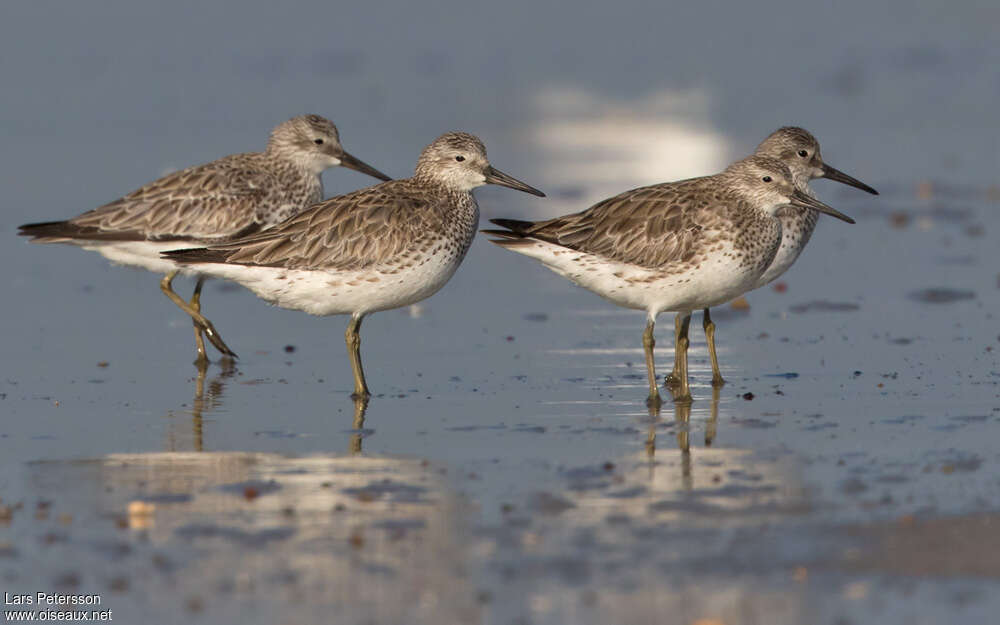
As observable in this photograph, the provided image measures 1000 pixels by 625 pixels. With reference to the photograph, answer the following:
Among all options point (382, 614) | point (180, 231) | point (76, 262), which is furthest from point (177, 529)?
point (76, 262)

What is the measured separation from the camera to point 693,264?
37.3 feet

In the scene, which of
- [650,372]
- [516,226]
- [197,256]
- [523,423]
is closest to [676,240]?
[650,372]

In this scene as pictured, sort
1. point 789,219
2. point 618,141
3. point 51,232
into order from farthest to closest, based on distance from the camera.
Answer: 1. point 618,141
2. point 51,232
3. point 789,219

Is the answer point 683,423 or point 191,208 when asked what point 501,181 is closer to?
point 683,423

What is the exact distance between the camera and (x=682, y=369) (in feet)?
37.0

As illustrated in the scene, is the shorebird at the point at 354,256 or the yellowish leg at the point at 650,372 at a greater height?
the shorebird at the point at 354,256

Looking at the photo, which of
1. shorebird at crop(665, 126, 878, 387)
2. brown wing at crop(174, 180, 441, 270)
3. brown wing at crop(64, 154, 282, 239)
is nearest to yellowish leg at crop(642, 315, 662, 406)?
shorebird at crop(665, 126, 878, 387)

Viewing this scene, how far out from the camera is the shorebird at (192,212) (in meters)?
13.3

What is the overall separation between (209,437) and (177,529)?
211 cm

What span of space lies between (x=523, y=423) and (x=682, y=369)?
5.22 feet

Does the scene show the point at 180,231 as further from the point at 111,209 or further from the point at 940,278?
the point at 940,278

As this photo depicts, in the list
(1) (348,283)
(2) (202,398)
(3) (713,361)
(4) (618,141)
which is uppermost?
(4) (618,141)

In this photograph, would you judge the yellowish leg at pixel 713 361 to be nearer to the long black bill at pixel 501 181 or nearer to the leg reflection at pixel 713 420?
the leg reflection at pixel 713 420

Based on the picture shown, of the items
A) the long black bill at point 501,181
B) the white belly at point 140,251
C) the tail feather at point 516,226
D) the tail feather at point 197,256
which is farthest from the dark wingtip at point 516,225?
the white belly at point 140,251
